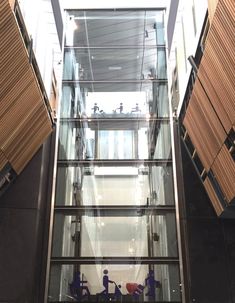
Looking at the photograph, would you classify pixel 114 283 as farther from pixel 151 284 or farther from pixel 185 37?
pixel 185 37

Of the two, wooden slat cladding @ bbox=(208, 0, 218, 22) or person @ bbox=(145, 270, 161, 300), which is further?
person @ bbox=(145, 270, 161, 300)

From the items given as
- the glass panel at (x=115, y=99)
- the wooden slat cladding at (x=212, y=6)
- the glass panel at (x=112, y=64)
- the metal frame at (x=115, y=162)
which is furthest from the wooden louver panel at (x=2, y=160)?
the wooden slat cladding at (x=212, y=6)

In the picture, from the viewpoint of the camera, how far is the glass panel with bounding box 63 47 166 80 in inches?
464

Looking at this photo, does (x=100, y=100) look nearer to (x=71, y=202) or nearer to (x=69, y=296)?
(x=71, y=202)

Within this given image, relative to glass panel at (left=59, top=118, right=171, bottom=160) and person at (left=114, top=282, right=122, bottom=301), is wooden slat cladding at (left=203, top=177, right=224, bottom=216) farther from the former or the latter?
person at (left=114, top=282, right=122, bottom=301)

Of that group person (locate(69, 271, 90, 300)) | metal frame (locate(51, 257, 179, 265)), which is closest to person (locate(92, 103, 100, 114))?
metal frame (locate(51, 257, 179, 265))

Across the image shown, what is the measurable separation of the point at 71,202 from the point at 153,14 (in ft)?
20.0

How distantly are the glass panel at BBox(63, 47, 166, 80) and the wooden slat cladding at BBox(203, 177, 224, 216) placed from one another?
141 inches

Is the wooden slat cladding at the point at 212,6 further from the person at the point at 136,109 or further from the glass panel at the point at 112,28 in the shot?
the glass panel at the point at 112,28

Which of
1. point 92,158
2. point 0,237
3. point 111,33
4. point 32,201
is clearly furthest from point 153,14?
point 0,237

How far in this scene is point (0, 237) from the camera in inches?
361

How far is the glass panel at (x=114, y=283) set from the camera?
352 inches

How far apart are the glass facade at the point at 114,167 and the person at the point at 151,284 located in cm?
2

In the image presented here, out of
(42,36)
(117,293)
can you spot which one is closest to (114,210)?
(117,293)
